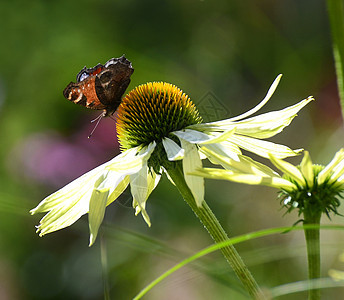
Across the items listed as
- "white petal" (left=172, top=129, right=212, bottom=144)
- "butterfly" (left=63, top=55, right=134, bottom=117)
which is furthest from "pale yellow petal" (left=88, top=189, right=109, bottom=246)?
"butterfly" (left=63, top=55, right=134, bottom=117)

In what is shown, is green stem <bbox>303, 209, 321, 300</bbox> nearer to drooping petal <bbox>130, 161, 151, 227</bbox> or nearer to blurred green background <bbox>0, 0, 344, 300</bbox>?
drooping petal <bbox>130, 161, 151, 227</bbox>

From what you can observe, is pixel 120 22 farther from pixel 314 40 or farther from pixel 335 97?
pixel 335 97

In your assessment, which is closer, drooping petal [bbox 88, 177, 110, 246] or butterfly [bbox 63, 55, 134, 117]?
drooping petal [bbox 88, 177, 110, 246]

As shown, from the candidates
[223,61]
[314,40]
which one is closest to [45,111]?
[223,61]

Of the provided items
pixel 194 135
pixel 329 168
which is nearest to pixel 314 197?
pixel 329 168

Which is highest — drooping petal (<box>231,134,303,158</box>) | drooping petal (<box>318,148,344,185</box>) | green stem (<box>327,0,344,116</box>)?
green stem (<box>327,0,344,116</box>)

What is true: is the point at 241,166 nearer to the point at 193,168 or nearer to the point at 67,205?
the point at 193,168

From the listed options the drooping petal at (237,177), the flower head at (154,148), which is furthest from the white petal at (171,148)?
the drooping petal at (237,177)

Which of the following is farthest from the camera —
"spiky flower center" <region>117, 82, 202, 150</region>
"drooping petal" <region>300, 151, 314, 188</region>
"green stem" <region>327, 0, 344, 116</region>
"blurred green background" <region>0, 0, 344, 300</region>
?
"blurred green background" <region>0, 0, 344, 300</region>
